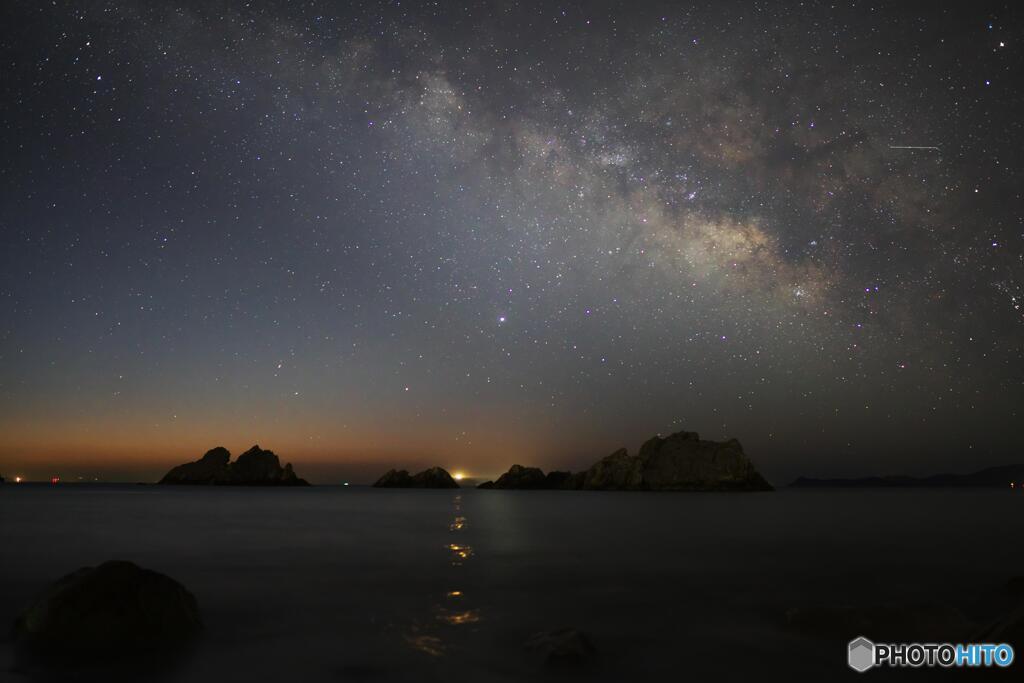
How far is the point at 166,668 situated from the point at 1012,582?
61.8 feet

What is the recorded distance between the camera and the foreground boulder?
856 centimetres

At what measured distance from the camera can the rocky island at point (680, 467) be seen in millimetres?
136250

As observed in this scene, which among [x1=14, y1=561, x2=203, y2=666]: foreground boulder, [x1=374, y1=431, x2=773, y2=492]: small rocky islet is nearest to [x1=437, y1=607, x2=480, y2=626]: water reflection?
[x1=14, y1=561, x2=203, y2=666]: foreground boulder

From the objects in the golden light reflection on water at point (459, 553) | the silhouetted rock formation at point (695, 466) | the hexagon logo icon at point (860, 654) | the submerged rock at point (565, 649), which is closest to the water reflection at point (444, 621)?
the submerged rock at point (565, 649)

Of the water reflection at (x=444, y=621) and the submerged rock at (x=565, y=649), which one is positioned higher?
the submerged rock at (x=565, y=649)

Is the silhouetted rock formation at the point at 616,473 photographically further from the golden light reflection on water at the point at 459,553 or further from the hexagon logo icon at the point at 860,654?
the hexagon logo icon at the point at 860,654

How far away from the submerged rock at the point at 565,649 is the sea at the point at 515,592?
0.12 metres

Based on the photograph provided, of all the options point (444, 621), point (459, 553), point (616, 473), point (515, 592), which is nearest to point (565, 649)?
point (444, 621)

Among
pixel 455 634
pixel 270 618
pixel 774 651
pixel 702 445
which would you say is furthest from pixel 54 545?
pixel 702 445

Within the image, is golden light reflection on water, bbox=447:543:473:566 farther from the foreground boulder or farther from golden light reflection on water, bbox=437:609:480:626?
the foreground boulder

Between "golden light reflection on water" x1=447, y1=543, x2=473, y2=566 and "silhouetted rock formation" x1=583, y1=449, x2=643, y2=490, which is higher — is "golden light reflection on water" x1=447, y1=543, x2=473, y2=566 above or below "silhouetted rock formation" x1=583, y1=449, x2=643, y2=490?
above

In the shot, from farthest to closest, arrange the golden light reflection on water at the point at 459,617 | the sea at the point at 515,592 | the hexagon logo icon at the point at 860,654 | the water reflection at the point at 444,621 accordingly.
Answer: the golden light reflection on water at the point at 459,617 → the water reflection at the point at 444,621 → the sea at the point at 515,592 → the hexagon logo icon at the point at 860,654

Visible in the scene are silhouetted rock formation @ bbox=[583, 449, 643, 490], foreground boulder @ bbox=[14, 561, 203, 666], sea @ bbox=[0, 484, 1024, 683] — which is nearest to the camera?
foreground boulder @ bbox=[14, 561, 203, 666]

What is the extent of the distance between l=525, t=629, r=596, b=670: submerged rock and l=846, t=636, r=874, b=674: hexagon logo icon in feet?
12.6
